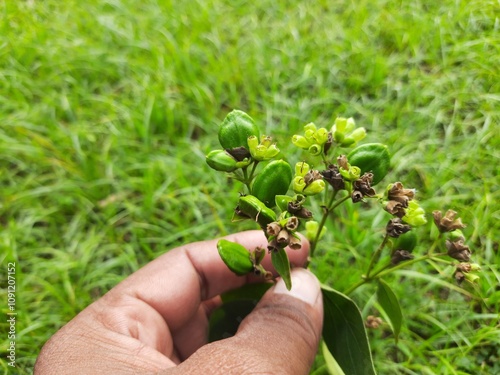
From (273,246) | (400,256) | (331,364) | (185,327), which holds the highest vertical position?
(273,246)

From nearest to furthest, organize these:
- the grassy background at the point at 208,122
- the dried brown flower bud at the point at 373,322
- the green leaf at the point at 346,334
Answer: the green leaf at the point at 346,334
the dried brown flower bud at the point at 373,322
the grassy background at the point at 208,122

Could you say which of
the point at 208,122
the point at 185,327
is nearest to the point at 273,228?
the point at 185,327

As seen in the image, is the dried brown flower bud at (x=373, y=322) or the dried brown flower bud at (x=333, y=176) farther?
the dried brown flower bud at (x=373, y=322)

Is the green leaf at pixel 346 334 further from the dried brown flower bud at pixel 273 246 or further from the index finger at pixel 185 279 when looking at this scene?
the dried brown flower bud at pixel 273 246

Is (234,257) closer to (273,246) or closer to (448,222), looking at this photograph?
(273,246)

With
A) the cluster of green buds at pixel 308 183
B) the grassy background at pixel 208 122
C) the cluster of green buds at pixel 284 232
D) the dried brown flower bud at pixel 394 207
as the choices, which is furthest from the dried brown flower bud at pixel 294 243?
the grassy background at pixel 208 122
